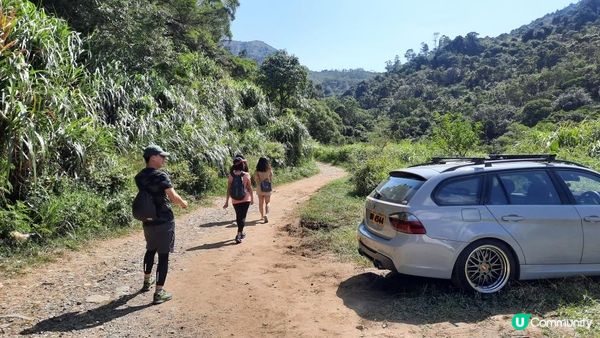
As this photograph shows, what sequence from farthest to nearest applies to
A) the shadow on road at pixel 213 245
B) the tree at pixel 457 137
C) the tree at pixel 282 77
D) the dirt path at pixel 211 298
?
the tree at pixel 282 77 < the tree at pixel 457 137 < the shadow on road at pixel 213 245 < the dirt path at pixel 211 298

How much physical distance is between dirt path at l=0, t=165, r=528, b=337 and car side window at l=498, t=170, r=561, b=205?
65.7 inches

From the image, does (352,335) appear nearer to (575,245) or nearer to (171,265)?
(575,245)

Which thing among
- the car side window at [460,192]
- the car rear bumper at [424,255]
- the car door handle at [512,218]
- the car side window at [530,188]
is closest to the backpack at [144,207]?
the car rear bumper at [424,255]

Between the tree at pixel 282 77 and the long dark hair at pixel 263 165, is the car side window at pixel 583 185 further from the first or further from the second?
the tree at pixel 282 77

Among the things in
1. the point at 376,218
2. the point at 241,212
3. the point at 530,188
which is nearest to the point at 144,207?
the point at 376,218

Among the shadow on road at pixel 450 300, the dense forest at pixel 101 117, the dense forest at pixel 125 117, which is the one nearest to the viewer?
the shadow on road at pixel 450 300

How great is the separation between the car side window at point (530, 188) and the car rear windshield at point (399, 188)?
1.00 metres

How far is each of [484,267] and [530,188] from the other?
114 centimetres

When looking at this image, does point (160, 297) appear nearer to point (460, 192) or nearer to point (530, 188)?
point (460, 192)

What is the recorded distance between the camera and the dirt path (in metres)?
4.30

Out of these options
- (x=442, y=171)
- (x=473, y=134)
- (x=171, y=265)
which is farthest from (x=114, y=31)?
(x=473, y=134)

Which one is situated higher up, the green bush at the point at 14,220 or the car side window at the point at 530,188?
the car side window at the point at 530,188

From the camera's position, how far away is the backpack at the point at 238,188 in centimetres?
807

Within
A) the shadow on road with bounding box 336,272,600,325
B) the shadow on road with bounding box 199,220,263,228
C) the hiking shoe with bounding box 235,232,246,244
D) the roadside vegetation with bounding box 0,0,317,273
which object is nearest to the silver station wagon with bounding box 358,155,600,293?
the shadow on road with bounding box 336,272,600,325
